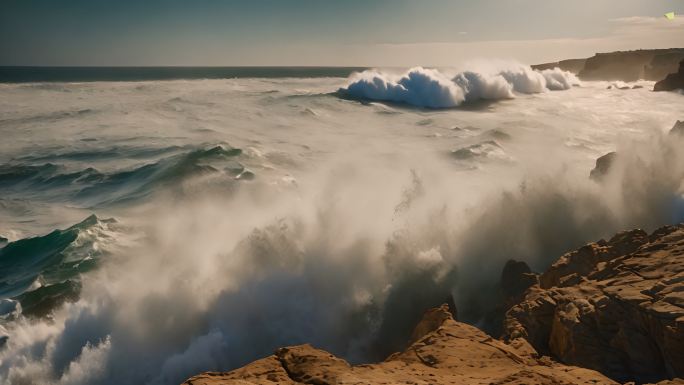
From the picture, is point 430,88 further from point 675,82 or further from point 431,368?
point 431,368

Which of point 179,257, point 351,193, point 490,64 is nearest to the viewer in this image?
point 179,257

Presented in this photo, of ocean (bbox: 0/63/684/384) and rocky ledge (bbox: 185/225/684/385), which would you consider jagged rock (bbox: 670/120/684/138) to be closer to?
ocean (bbox: 0/63/684/384)

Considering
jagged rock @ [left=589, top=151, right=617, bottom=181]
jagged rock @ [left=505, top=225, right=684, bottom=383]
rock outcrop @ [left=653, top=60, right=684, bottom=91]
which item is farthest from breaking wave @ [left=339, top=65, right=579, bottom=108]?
jagged rock @ [left=505, top=225, right=684, bottom=383]

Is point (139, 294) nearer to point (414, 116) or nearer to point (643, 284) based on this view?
point (643, 284)

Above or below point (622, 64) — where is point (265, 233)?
below

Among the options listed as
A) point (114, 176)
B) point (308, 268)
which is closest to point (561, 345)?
point (308, 268)

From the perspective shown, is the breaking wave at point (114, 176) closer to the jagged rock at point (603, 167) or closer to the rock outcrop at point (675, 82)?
the jagged rock at point (603, 167)

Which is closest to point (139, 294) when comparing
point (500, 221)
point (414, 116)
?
point (500, 221)
